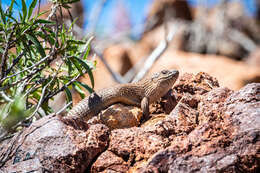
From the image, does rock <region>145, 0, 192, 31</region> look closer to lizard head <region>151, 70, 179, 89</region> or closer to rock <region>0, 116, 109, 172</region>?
lizard head <region>151, 70, 179, 89</region>

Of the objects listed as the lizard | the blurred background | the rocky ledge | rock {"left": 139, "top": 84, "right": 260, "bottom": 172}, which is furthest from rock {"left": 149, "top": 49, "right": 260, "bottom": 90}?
rock {"left": 139, "top": 84, "right": 260, "bottom": 172}

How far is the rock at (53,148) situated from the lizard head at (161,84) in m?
2.25

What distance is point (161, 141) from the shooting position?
402 cm

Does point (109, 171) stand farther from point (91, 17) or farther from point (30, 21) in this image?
point (91, 17)

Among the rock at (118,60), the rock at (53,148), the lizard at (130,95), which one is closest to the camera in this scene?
the rock at (53,148)

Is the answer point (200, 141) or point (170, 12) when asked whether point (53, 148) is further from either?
point (170, 12)

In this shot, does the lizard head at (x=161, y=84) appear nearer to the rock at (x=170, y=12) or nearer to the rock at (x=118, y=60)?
the rock at (x=118, y=60)

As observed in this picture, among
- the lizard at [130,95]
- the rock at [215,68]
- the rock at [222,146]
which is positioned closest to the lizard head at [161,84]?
the lizard at [130,95]

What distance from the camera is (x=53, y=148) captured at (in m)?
3.75

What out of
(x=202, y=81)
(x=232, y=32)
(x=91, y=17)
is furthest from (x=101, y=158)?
(x=232, y=32)

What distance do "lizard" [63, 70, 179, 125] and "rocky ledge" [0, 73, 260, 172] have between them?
4.86 feet

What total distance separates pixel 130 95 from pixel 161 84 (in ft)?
2.02

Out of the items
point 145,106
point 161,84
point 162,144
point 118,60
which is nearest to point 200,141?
point 162,144

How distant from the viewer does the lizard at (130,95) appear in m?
5.76
